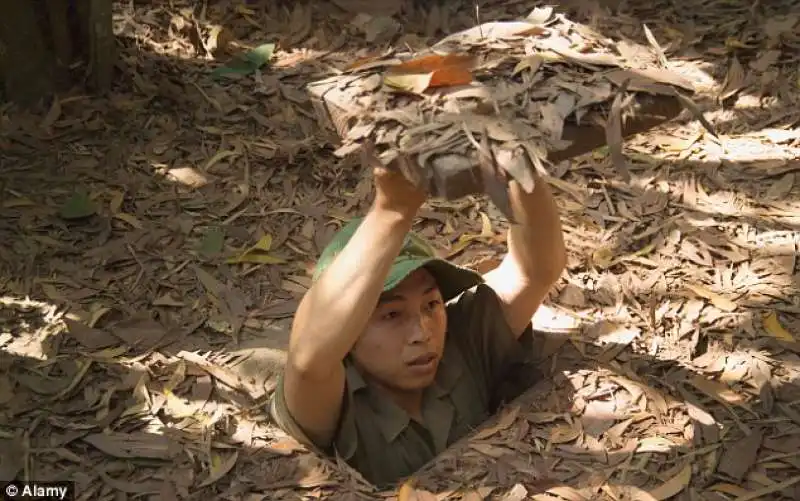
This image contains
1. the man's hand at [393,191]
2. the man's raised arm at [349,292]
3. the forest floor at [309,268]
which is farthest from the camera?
the forest floor at [309,268]

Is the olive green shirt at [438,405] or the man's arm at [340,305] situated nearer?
the man's arm at [340,305]

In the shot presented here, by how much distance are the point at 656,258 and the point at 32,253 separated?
2.36 m

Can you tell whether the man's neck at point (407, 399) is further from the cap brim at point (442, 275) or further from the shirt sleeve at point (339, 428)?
the cap brim at point (442, 275)

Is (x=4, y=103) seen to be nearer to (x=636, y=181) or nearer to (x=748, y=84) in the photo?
(x=636, y=181)

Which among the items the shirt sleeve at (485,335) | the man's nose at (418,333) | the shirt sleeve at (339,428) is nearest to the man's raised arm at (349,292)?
the shirt sleeve at (339,428)

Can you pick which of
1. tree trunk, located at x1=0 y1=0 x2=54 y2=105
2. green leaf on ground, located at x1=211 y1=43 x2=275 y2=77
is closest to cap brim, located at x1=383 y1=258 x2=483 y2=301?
green leaf on ground, located at x1=211 y1=43 x2=275 y2=77

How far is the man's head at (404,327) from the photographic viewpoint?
3018 millimetres

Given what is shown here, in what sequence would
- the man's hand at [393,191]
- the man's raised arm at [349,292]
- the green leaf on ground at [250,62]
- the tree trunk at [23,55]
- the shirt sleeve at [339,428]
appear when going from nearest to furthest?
1. the man's hand at [393,191]
2. the man's raised arm at [349,292]
3. the shirt sleeve at [339,428]
4. the tree trunk at [23,55]
5. the green leaf on ground at [250,62]

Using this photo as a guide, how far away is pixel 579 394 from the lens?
10.1 ft

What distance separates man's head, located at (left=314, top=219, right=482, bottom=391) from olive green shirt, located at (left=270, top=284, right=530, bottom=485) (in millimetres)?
89

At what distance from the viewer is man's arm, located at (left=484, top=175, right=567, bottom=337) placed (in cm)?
296

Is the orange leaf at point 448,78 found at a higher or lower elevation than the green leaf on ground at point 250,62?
higher

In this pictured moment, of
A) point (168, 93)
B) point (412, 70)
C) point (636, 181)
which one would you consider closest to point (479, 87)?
point (412, 70)

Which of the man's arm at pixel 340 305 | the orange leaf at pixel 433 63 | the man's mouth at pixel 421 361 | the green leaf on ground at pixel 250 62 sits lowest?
the man's mouth at pixel 421 361
